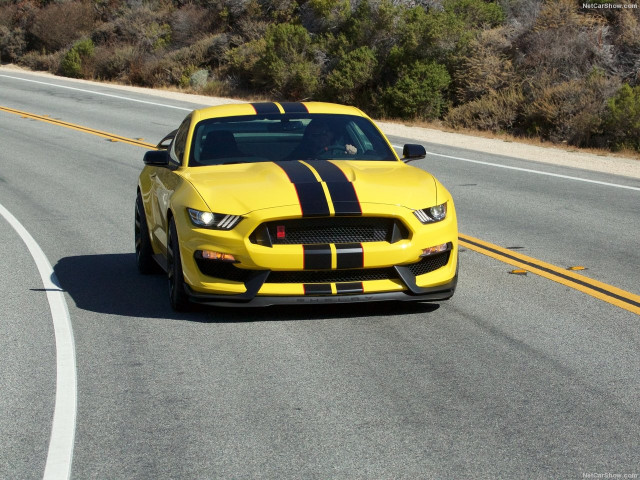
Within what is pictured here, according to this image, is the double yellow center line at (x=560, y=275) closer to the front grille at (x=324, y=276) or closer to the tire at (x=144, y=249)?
the front grille at (x=324, y=276)

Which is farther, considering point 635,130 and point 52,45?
point 52,45

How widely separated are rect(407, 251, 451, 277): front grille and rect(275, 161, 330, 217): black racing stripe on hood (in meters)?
0.76

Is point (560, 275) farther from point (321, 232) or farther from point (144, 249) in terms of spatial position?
point (144, 249)

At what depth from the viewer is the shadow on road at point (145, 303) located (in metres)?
7.78

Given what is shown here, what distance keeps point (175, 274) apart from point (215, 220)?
62 centimetres

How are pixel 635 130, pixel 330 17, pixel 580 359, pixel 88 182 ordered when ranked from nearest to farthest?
pixel 580 359 → pixel 88 182 → pixel 635 130 → pixel 330 17

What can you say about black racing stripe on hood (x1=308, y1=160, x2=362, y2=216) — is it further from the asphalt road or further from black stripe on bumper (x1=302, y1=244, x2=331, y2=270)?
the asphalt road

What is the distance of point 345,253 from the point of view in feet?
23.4

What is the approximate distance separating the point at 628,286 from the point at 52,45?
43061 millimetres

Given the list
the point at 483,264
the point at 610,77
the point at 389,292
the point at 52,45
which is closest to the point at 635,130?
the point at 610,77

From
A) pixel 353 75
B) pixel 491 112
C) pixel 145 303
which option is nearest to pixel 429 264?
pixel 145 303

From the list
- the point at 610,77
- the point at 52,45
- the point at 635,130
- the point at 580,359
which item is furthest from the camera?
the point at 52,45

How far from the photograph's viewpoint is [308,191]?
7.41 m

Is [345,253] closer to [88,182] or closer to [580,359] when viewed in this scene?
[580,359]
